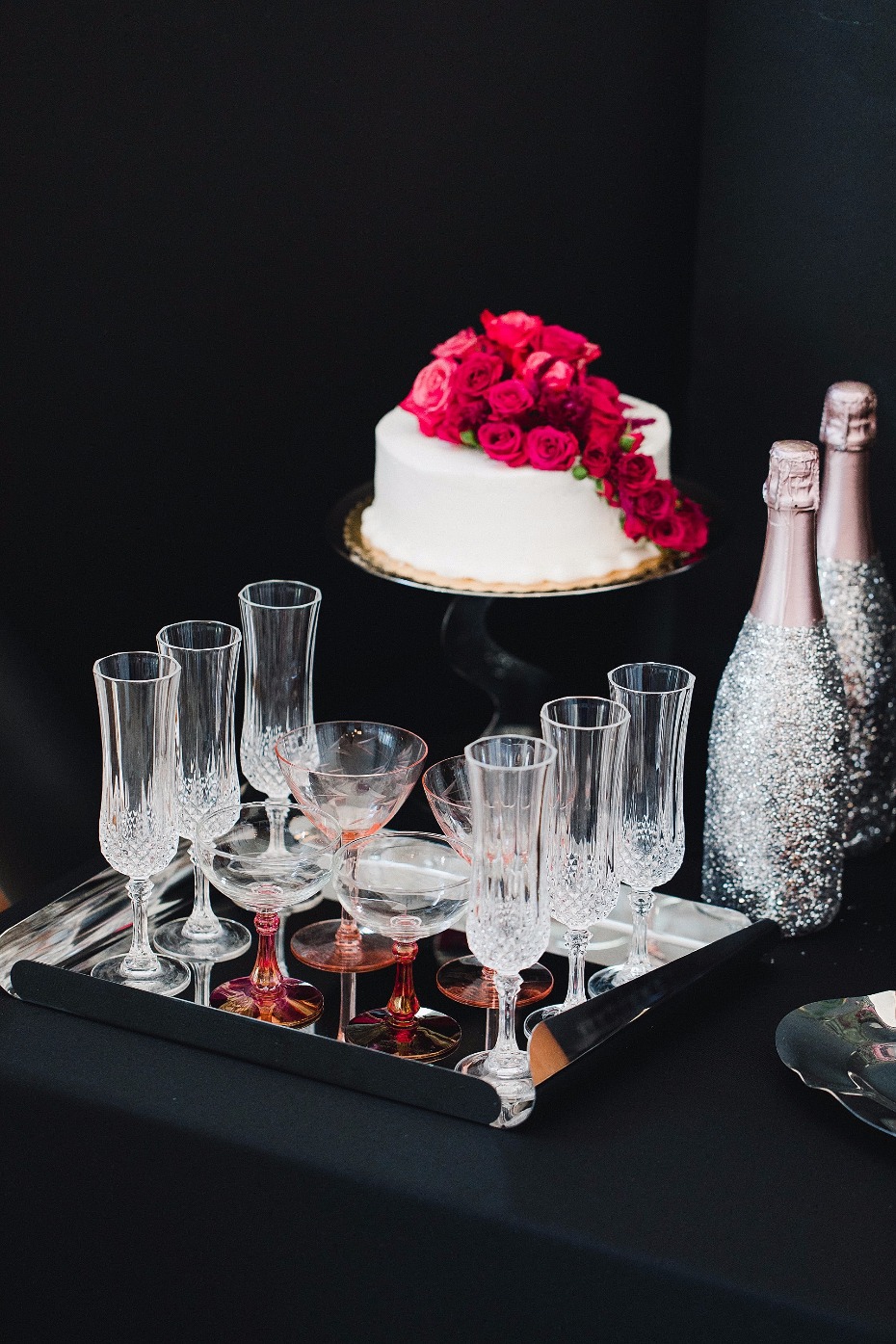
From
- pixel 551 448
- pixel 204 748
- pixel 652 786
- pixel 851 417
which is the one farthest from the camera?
pixel 551 448

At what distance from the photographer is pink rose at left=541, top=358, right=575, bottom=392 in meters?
1.73

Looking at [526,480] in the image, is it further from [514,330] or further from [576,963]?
[576,963]

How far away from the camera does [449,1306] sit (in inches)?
42.2

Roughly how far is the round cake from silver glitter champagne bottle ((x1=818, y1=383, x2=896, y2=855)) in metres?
0.23

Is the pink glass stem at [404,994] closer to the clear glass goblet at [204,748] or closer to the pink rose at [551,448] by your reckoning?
the clear glass goblet at [204,748]

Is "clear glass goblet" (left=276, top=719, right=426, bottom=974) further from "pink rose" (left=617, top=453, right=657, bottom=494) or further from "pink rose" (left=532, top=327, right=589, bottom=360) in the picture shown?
"pink rose" (left=532, top=327, right=589, bottom=360)

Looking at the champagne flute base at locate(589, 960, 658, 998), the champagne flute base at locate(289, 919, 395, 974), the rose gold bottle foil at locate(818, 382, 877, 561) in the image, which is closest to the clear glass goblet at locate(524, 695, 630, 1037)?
the champagne flute base at locate(589, 960, 658, 998)

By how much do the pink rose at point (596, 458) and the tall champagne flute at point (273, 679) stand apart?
15.1 inches

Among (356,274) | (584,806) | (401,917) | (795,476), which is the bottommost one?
(401,917)

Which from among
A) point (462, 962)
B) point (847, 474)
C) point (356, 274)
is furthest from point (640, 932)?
point (356, 274)

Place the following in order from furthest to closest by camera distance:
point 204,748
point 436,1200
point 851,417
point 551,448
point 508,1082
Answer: point 551,448 → point 851,417 → point 204,748 → point 508,1082 → point 436,1200

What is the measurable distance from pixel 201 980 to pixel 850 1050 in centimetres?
55

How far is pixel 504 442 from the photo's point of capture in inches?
67.4

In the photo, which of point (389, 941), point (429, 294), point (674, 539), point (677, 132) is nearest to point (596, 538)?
point (674, 539)
